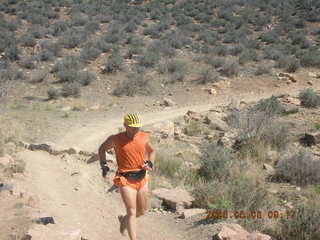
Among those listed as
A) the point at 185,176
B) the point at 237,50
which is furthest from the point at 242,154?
the point at 237,50

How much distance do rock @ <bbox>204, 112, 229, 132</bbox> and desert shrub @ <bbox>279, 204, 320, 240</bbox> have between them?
22.9ft

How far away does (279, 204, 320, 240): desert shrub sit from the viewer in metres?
5.45

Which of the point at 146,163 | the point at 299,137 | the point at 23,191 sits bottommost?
the point at 299,137

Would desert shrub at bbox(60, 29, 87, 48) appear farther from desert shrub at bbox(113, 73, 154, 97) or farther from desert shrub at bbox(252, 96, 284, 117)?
desert shrub at bbox(252, 96, 284, 117)

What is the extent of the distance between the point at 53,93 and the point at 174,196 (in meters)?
9.96

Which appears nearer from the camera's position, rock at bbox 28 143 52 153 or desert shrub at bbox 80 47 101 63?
rock at bbox 28 143 52 153

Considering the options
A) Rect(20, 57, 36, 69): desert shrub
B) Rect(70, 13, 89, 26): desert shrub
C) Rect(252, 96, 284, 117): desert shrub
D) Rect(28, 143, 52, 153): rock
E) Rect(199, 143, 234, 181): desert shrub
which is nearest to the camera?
Rect(199, 143, 234, 181): desert shrub

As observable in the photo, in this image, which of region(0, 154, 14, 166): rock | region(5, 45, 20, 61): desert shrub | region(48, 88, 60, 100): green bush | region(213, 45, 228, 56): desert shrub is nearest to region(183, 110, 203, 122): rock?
region(48, 88, 60, 100): green bush

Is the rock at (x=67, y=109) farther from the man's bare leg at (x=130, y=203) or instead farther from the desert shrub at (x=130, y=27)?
the desert shrub at (x=130, y=27)

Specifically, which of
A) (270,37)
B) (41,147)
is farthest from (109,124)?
(270,37)

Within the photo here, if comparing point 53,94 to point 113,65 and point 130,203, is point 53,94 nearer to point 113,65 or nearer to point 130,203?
point 113,65

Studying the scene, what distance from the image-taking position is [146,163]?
4949 mm

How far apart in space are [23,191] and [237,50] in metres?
17.9

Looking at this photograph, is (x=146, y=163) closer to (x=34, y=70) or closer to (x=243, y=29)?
(x=34, y=70)
